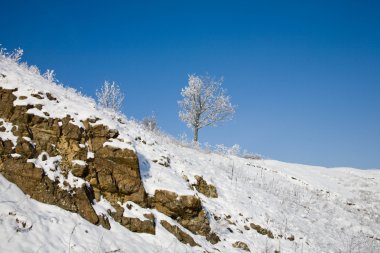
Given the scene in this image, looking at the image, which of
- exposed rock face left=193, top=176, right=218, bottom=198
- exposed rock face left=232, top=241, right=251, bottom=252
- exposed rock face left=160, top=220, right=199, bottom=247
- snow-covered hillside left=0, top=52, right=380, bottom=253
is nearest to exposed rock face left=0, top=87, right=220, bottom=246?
exposed rock face left=160, top=220, right=199, bottom=247

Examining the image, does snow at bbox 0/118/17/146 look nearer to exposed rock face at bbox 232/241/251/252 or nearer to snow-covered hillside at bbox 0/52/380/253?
snow-covered hillside at bbox 0/52/380/253

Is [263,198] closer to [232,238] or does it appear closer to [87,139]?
[232,238]

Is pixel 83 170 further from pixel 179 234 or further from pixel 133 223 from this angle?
pixel 179 234

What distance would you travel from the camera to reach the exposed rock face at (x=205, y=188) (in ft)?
39.9

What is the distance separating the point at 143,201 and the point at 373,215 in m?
16.8

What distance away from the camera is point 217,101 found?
32688mm

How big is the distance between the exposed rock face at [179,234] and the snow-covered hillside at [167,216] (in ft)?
0.45

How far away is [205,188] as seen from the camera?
12312 millimetres

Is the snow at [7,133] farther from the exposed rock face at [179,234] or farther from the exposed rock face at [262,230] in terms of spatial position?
the exposed rock face at [262,230]

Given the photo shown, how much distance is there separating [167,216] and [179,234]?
0.70 m

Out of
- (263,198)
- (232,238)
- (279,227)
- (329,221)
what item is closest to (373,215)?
(329,221)

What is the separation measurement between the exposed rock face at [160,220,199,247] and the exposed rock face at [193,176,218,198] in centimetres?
335

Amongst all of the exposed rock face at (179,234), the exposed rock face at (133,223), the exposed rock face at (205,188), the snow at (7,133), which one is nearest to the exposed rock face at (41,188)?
the snow at (7,133)

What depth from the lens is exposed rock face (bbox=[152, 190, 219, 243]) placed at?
9312 millimetres
